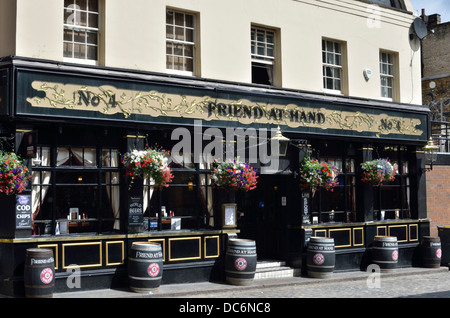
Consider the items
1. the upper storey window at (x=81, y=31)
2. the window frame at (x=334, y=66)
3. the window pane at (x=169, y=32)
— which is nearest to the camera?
the upper storey window at (x=81, y=31)

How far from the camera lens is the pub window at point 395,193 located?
53.4 feet

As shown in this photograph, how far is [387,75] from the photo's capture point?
1691 centimetres

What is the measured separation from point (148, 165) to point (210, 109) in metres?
2.40

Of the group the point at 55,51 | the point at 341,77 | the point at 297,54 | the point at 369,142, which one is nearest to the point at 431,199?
the point at 369,142

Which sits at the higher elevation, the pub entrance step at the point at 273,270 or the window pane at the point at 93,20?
the window pane at the point at 93,20

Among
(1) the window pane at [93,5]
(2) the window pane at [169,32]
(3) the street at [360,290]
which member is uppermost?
(1) the window pane at [93,5]

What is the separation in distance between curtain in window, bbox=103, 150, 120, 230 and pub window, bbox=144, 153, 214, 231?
677mm

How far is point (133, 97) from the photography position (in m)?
12.0

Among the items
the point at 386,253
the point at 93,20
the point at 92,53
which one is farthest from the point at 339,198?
the point at 93,20

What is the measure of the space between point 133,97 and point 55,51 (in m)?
1.86

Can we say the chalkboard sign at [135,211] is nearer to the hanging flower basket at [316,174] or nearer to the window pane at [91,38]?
the window pane at [91,38]

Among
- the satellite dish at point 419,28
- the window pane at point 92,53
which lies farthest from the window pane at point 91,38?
the satellite dish at point 419,28

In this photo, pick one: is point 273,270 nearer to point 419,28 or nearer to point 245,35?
point 245,35
